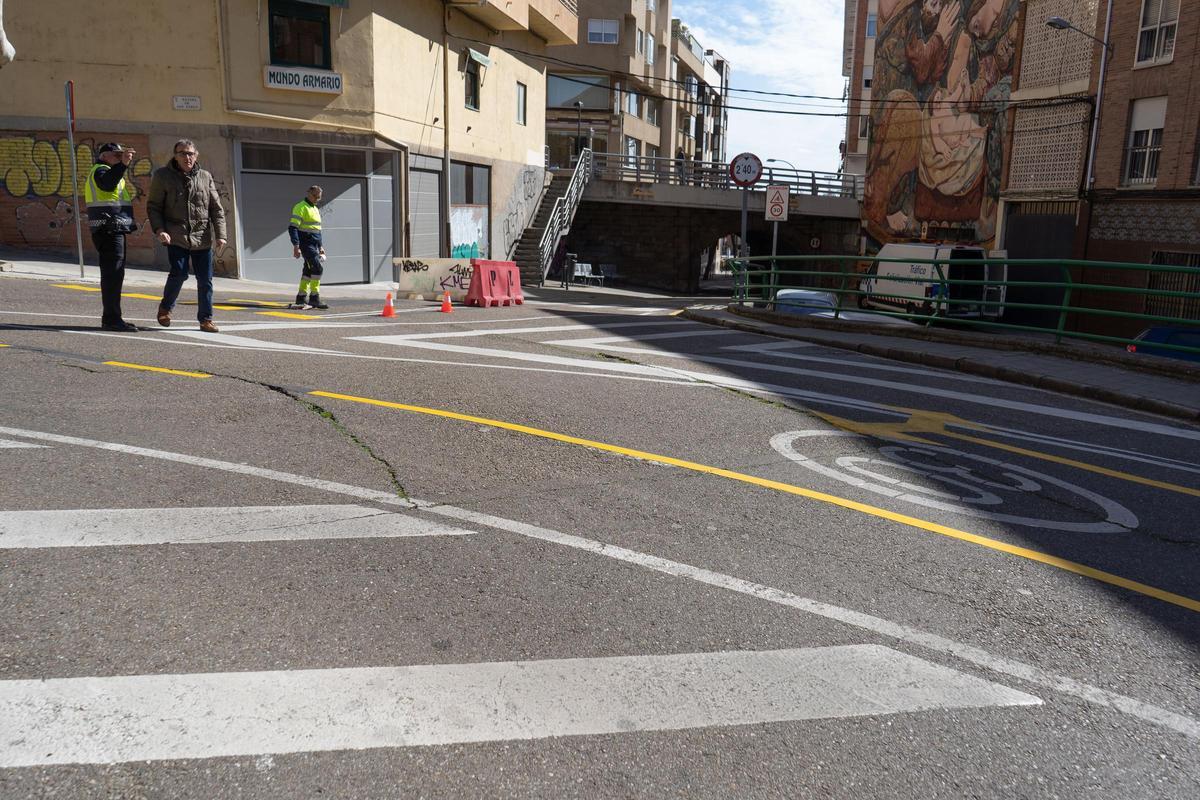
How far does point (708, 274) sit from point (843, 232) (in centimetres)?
2122

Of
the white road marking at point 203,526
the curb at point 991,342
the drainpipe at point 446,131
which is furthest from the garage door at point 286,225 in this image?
the white road marking at point 203,526

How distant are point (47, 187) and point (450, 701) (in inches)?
876

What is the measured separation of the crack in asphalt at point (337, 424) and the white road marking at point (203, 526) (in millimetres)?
418

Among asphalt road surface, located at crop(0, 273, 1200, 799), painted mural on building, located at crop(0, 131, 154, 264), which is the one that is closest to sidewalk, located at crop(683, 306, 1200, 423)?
asphalt road surface, located at crop(0, 273, 1200, 799)

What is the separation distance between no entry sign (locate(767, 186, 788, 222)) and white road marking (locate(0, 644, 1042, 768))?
53.5ft

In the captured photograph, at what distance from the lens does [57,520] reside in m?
4.34

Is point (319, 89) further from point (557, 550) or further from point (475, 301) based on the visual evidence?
point (557, 550)

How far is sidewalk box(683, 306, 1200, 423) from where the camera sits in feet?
29.6

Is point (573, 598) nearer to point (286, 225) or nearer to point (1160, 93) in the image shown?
point (286, 225)

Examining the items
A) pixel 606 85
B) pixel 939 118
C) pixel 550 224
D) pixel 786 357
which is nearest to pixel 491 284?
pixel 786 357

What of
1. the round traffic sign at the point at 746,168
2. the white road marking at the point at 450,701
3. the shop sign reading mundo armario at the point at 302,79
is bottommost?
the white road marking at the point at 450,701

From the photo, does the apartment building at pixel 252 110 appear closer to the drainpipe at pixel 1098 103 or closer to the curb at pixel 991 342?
the curb at pixel 991 342

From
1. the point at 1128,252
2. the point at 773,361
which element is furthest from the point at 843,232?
the point at 773,361

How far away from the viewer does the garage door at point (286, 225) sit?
869 inches
